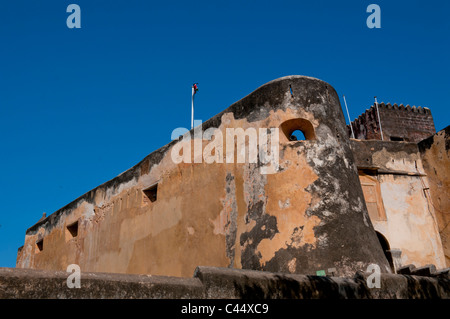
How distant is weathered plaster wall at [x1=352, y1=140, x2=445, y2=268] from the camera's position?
445 inches

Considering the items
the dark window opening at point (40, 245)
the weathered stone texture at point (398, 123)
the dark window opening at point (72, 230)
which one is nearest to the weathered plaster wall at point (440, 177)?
the weathered stone texture at point (398, 123)

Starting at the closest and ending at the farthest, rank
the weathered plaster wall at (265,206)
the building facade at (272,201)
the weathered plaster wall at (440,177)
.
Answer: the weathered plaster wall at (265,206) → the building facade at (272,201) → the weathered plaster wall at (440,177)

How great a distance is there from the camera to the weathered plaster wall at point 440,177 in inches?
452

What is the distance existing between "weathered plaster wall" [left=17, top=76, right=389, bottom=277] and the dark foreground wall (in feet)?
5.66

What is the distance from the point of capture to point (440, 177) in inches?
463

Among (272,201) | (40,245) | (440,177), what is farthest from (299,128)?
(40,245)

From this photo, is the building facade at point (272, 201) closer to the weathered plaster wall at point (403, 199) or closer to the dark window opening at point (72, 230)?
the weathered plaster wall at point (403, 199)

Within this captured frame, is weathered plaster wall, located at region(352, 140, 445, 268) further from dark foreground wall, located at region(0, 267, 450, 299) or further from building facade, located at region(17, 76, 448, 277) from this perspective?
dark foreground wall, located at region(0, 267, 450, 299)

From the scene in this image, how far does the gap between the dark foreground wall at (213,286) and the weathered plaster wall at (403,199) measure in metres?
6.16

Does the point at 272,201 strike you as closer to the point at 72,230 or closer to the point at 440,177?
the point at 440,177

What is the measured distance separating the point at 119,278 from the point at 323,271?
3751 millimetres

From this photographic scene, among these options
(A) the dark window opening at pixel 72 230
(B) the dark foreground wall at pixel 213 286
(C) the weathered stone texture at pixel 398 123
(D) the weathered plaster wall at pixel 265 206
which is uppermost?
(C) the weathered stone texture at pixel 398 123

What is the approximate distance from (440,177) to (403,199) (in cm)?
109
